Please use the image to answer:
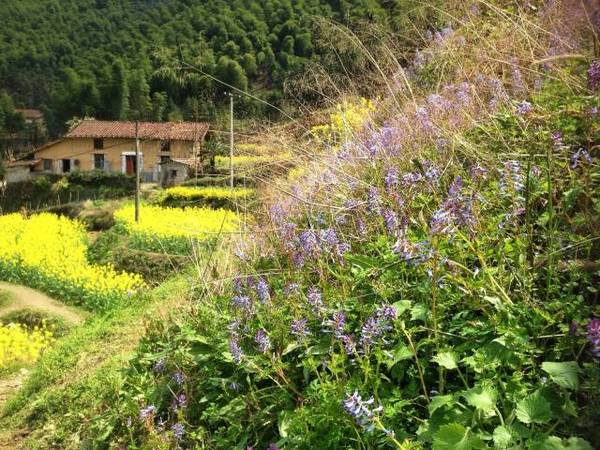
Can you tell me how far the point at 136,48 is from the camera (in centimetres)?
8019

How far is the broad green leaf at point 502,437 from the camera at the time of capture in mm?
1645

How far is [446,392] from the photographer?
6.71 feet

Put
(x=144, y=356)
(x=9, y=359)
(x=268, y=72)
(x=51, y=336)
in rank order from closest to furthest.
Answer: (x=144, y=356), (x=9, y=359), (x=51, y=336), (x=268, y=72)

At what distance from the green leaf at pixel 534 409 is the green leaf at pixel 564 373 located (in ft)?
0.23

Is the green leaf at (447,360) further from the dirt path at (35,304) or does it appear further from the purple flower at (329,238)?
the dirt path at (35,304)

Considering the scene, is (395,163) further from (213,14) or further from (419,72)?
(213,14)

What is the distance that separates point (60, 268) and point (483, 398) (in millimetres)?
16802

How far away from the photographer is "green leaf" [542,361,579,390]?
5.55ft

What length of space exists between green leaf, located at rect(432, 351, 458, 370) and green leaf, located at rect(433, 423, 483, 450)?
267mm

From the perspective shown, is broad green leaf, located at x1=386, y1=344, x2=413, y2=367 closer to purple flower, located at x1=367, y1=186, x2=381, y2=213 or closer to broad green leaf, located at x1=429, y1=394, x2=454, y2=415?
broad green leaf, located at x1=429, y1=394, x2=454, y2=415

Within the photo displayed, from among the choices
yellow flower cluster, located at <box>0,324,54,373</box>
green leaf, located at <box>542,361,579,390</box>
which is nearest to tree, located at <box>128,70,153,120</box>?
yellow flower cluster, located at <box>0,324,54,373</box>

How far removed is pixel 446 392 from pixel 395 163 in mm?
1615

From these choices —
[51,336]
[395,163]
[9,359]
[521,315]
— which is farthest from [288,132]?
[51,336]

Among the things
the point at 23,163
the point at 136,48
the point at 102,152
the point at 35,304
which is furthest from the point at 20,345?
the point at 136,48
